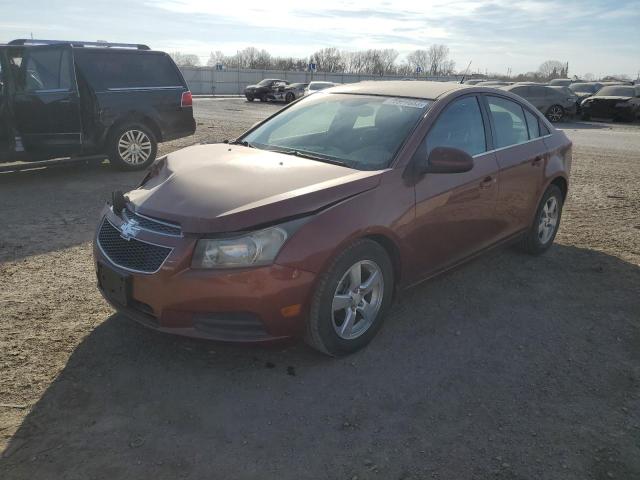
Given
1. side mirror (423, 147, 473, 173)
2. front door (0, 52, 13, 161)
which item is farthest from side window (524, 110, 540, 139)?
front door (0, 52, 13, 161)

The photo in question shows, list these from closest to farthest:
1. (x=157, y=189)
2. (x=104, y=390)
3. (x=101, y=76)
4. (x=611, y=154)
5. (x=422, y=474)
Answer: (x=422, y=474) → (x=104, y=390) → (x=157, y=189) → (x=101, y=76) → (x=611, y=154)

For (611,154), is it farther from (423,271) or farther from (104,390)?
(104,390)

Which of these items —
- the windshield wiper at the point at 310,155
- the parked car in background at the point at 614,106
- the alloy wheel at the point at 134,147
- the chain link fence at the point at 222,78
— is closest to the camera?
the windshield wiper at the point at 310,155

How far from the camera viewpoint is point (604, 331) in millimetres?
3803

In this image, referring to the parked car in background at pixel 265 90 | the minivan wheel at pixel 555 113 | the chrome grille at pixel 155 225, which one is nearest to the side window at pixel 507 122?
the chrome grille at pixel 155 225

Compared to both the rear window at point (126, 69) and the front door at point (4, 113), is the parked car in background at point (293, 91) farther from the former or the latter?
the front door at point (4, 113)

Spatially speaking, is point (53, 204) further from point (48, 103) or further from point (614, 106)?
point (614, 106)

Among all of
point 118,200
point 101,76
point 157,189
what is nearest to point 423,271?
point 157,189

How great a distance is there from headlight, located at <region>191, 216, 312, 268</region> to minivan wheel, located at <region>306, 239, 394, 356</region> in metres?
0.38

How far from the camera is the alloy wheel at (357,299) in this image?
3225 millimetres

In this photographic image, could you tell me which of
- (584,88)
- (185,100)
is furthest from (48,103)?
(584,88)

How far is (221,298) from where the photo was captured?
113 inches

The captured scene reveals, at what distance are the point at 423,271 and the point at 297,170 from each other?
1.16 m

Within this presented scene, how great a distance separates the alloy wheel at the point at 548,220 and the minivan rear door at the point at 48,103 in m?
6.79
